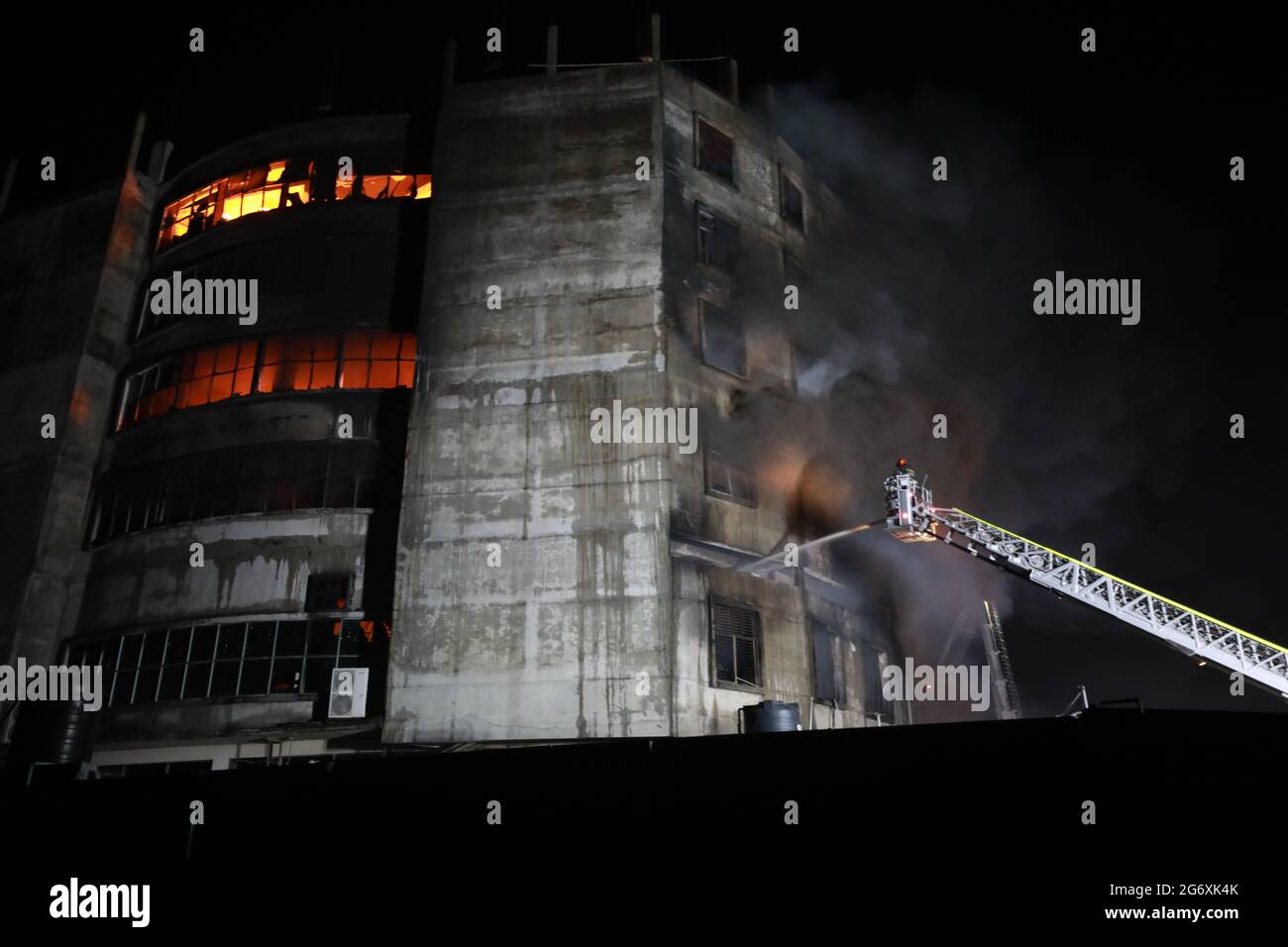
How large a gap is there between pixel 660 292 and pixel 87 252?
1815 centimetres

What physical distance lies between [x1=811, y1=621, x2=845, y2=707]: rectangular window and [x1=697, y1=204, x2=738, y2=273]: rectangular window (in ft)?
31.7

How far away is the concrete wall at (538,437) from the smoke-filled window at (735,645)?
4.77 feet

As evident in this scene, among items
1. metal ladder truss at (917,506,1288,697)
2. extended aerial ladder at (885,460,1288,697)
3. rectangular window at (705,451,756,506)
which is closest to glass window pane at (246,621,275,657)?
rectangular window at (705,451,756,506)

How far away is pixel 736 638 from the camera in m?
22.0

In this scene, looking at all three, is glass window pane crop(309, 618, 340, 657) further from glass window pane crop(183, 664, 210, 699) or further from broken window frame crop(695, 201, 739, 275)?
broken window frame crop(695, 201, 739, 275)

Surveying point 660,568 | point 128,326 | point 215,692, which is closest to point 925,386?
point 660,568

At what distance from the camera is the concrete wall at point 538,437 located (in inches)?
819

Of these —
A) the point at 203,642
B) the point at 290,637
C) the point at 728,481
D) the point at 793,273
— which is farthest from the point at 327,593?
the point at 793,273

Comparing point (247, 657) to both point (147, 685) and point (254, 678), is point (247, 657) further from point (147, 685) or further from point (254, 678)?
point (147, 685)

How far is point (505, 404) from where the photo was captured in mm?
23219

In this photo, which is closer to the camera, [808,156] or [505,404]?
[505,404]

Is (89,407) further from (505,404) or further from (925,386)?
(925,386)

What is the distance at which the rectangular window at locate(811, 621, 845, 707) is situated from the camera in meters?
23.7

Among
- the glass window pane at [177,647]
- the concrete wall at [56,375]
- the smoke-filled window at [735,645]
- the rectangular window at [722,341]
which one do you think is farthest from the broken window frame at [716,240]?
the concrete wall at [56,375]
